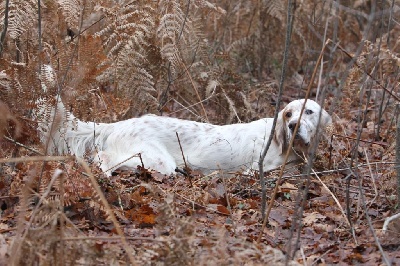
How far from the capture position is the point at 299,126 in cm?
582

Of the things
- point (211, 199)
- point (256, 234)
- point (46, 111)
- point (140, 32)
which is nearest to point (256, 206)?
point (211, 199)

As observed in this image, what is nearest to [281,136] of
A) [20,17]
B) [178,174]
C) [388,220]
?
[178,174]

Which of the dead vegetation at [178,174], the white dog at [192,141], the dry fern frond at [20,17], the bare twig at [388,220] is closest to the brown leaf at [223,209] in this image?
the dead vegetation at [178,174]

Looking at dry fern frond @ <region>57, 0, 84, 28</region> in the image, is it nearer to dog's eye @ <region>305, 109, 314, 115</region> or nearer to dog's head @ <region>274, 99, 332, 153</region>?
dog's head @ <region>274, 99, 332, 153</region>

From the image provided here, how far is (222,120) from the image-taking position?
723 cm

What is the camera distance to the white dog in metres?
5.84

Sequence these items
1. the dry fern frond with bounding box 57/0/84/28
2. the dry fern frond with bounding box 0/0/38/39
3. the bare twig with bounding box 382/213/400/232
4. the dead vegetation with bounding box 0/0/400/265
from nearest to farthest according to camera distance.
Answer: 1. the dead vegetation with bounding box 0/0/400/265
2. the bare twig with bounding box 382/213/400/232
3. the dry fern frond with bounding box 0/0/38/39
4. the dry fern frond with bounding box 57/0/84/28

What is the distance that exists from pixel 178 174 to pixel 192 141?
0.60 meters

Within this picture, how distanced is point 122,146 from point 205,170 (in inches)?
30.9

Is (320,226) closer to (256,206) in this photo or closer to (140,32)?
(256,206)

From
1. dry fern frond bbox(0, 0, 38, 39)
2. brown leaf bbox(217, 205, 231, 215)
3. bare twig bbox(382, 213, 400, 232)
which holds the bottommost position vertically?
brown leaf bbox(217, 205, 231, 215)

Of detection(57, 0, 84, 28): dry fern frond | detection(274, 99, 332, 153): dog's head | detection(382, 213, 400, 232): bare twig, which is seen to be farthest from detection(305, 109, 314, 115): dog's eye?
detection(382, 213, 400, 232): bare twig

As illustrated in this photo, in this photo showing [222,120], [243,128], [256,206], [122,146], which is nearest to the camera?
[256,206]

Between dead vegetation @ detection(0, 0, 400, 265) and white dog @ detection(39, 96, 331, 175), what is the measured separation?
0.65 feet
